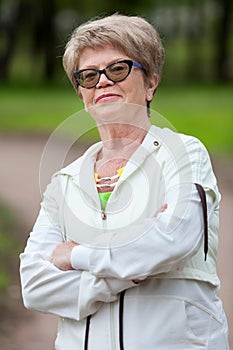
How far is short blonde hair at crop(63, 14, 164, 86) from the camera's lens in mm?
2834

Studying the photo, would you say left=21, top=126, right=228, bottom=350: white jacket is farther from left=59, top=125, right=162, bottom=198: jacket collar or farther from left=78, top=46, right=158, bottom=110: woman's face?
left=78, top=46, right=158, bottom=110: woman's face

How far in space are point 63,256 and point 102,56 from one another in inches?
25.4

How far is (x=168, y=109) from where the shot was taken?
21859 mm

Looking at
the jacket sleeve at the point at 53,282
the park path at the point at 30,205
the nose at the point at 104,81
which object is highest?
the nose at the point at 104,81

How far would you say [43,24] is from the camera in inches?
1309

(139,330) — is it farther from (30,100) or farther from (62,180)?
(30,100)

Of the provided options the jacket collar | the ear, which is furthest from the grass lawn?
the jacket collar

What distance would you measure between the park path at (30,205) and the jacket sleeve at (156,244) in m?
0.38

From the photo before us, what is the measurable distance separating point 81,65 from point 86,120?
0.19 metres

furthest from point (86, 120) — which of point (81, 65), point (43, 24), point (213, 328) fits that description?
point (43, 24)

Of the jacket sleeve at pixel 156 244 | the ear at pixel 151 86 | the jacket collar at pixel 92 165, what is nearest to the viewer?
the jacket sleeve at pixel 156 244

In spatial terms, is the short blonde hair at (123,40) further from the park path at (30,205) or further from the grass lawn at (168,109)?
the grass lawn at (168,109)

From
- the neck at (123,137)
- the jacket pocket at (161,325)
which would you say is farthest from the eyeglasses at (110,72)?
the jacket pocket at (161,325)

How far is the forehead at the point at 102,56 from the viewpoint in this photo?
283 centimetres
